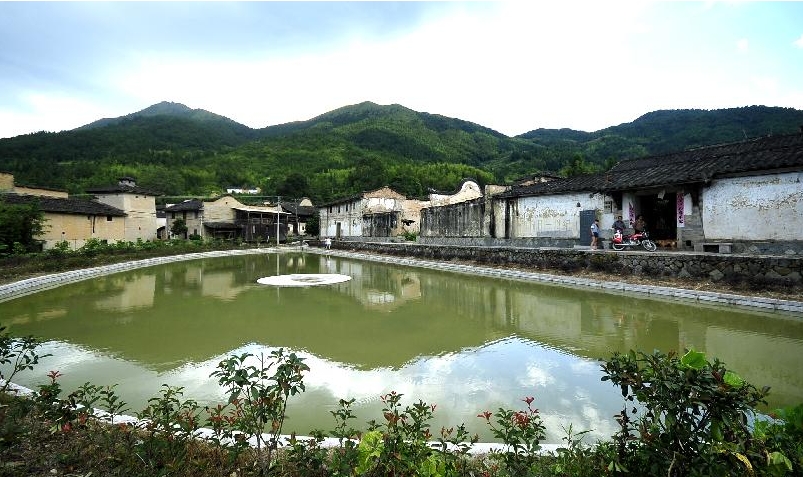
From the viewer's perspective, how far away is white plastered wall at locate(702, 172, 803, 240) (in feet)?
38.7

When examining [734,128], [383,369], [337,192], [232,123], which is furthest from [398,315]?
[232,123]

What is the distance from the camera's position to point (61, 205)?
26.1 metres

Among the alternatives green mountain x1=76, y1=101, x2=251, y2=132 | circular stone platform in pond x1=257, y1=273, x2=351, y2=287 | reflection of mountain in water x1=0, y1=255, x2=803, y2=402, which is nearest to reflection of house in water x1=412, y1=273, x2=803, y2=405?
reflection of mountain in water x1=0, y1=255, x2=803, y2=402

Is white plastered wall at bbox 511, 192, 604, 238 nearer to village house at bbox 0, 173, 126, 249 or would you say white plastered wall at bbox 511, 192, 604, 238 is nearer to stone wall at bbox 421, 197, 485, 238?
stone wall at bbox 421, 197, 485, 238

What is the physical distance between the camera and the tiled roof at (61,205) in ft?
78.9

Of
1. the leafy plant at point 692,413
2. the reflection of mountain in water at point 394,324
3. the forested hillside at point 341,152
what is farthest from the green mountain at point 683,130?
the leafy plant at point 692,413

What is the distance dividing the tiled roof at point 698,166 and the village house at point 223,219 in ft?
106

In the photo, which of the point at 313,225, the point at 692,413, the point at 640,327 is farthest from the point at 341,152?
the point at 692,413

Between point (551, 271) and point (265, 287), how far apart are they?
36.6ft

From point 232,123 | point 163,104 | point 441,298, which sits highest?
point 163,104

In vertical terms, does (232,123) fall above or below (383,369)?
above

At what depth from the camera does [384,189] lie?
40.4 meters

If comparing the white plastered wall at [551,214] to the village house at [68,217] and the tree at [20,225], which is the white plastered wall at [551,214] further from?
the village house at [68,217]

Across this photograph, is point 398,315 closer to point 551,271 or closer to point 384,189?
point 551,271
